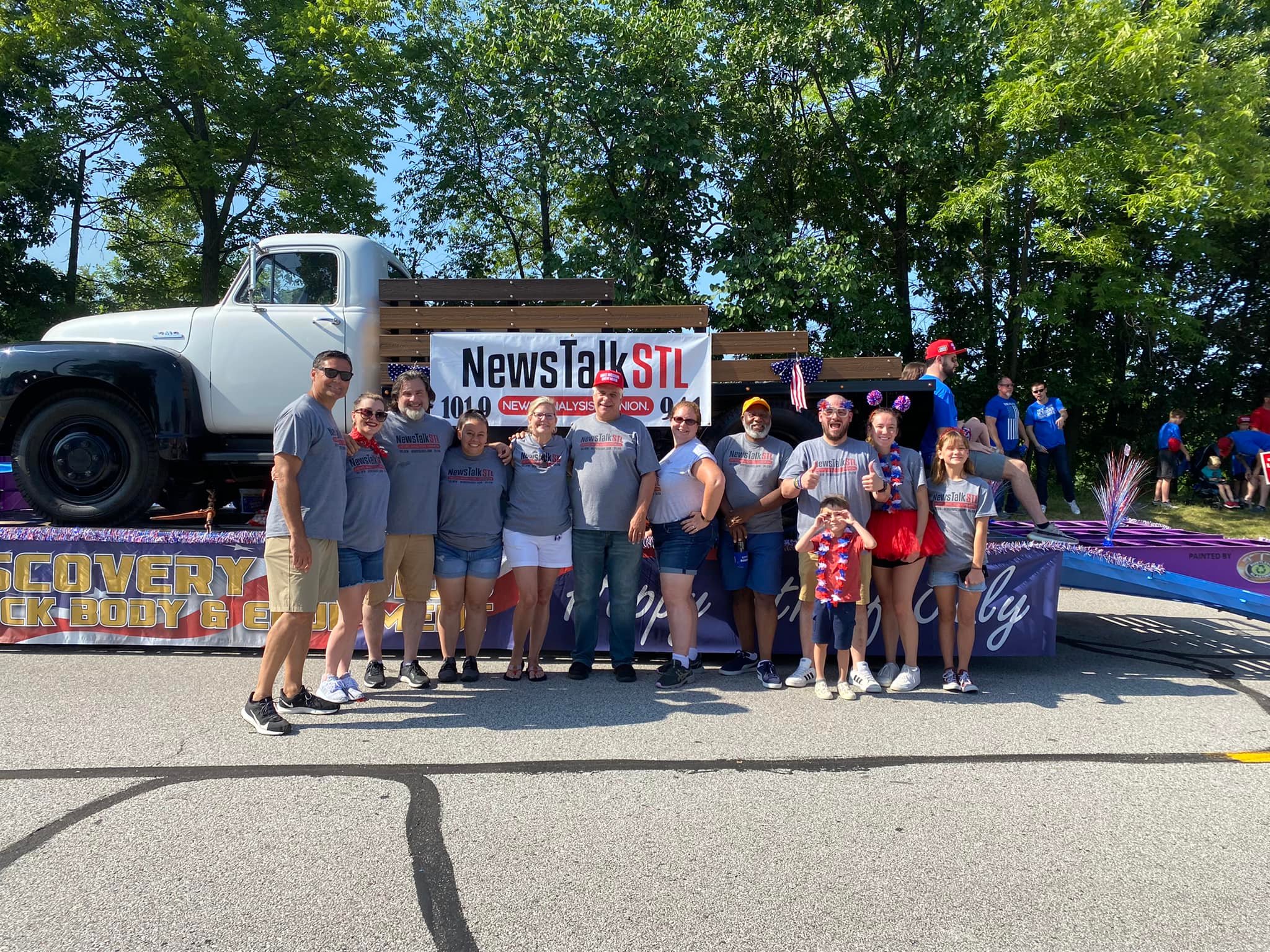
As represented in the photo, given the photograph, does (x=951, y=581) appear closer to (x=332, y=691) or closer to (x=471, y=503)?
(x=471, y=503)

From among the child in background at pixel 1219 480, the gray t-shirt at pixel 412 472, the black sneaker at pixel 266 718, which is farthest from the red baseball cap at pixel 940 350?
the child in background at pixel 1219 480

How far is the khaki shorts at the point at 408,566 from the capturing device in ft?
16.5

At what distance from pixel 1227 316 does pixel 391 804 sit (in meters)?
21.4

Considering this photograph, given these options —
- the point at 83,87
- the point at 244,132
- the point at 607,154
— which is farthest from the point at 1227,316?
the point at 83,87

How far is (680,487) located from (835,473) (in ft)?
3.02

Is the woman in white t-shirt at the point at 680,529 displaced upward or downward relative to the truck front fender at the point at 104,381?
downward

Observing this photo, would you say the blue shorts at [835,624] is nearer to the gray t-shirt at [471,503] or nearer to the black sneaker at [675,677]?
the black sneaker at [675,677]

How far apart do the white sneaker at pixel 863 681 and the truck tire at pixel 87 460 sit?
502cm

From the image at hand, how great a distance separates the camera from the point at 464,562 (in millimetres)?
5109

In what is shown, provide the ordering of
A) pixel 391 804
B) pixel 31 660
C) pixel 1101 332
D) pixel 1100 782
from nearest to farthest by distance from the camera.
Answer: pixel 391 804
pixel 1100 782
pixel 31 660
pixel 1101 332

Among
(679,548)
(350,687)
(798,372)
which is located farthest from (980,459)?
(350,687)

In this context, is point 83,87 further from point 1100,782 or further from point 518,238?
point 1100,782

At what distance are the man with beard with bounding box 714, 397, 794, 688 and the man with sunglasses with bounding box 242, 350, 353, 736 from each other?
2276mm

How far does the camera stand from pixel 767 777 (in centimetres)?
376
